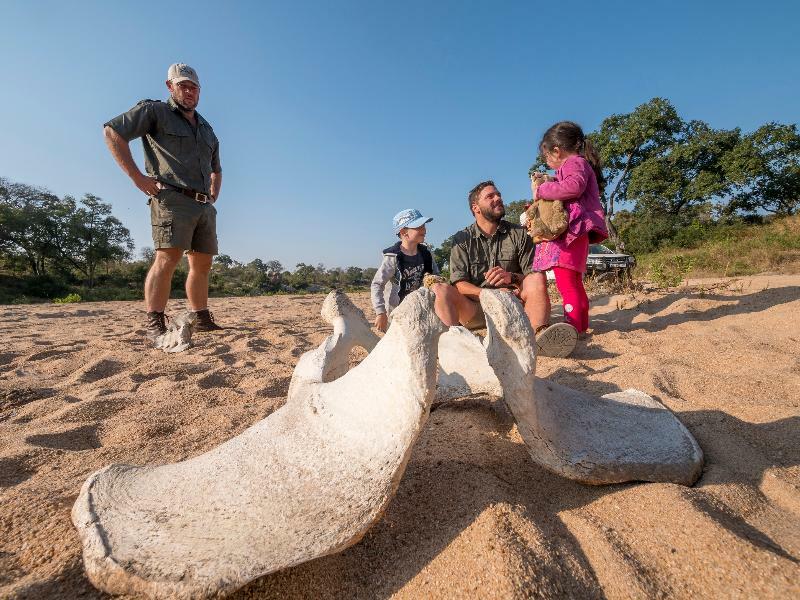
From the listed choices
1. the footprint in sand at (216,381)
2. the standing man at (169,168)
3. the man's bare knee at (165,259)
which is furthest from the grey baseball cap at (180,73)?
the footprint in sand at (216,381)

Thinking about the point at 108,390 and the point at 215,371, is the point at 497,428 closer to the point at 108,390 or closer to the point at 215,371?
the point at 215,371

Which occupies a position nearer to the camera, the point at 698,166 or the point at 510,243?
the point at 510,243

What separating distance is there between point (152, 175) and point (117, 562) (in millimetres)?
3420

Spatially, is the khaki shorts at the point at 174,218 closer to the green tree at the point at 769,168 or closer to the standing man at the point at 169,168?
the standing man at the point at 169,168

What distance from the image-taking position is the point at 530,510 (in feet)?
3.30

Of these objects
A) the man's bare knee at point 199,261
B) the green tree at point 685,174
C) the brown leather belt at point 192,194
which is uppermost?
the green tree at point 685,174

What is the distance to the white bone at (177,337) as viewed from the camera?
3231 mm

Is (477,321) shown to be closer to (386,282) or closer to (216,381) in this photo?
(386,282)

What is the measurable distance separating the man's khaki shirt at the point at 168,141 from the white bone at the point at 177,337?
1159mm

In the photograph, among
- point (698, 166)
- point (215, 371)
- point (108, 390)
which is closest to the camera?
point (108, 390)

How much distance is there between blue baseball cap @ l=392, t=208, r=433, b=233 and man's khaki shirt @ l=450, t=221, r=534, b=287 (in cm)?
35

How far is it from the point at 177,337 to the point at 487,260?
261 centimetres

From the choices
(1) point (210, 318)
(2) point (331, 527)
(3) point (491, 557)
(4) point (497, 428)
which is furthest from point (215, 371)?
(3) point (491, 557)

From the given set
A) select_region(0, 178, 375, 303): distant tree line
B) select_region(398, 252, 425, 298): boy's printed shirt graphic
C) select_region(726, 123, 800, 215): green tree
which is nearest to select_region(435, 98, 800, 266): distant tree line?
select_region(726, 123, 800, 215): green tree
